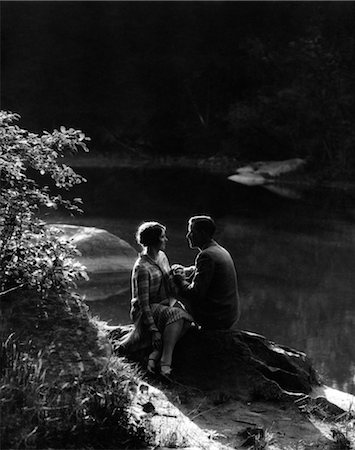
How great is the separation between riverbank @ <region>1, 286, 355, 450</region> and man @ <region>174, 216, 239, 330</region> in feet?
3.08

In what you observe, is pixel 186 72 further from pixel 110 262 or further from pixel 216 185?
pixel 110 262

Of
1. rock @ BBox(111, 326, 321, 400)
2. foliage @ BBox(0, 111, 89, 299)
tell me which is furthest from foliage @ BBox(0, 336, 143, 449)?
rock @ BBox(111, 326, 321, 400)

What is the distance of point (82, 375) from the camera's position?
5.26 metres

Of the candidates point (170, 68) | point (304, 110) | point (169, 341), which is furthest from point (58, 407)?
point (170, 68)

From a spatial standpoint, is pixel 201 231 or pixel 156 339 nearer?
pixel 156 339

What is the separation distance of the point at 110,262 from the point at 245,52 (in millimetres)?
39867

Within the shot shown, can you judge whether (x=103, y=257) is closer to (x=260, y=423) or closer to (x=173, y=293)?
(x=173, y=293)

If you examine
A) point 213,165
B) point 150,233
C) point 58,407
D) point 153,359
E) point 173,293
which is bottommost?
point 153,359

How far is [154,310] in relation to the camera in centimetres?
747

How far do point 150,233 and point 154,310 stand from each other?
799mm

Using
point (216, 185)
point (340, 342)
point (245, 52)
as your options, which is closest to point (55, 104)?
point (245, 52)

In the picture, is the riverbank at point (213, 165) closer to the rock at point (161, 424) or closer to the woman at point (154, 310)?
the woman at point (154, 310)

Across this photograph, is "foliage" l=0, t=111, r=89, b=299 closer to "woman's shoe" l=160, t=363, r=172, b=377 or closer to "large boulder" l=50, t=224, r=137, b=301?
"woman's shoe" l=160, t=363, r=172, b=377

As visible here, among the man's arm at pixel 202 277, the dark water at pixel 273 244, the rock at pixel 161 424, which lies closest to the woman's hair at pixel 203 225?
the man's arm at pixel 202 277
